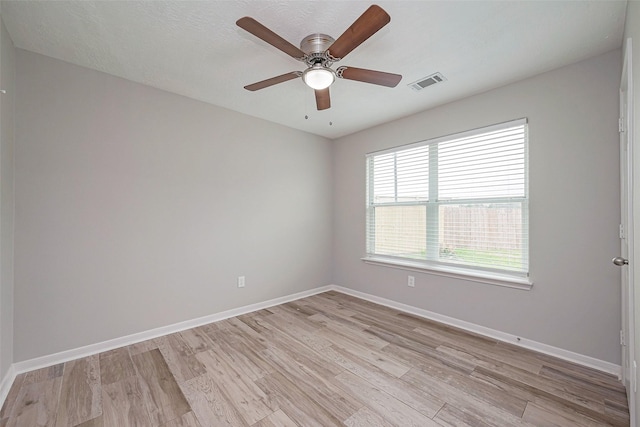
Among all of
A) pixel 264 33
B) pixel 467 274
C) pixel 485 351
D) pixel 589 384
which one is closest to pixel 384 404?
pixel 485 351

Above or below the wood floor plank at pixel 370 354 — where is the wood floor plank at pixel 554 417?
below

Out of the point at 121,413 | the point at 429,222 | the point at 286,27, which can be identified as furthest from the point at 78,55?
the point at 429,222

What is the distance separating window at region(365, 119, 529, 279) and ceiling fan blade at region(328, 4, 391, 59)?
74.3 inches

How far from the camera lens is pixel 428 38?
1.98 meters

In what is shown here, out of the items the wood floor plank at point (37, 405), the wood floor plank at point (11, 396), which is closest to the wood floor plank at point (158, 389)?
the wood floor plank at point (37, 405)

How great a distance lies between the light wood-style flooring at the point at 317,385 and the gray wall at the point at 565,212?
0.29m

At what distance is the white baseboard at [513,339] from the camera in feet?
6.95

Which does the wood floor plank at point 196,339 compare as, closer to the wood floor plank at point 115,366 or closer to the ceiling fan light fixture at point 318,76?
the wood floor plank at point 115,366

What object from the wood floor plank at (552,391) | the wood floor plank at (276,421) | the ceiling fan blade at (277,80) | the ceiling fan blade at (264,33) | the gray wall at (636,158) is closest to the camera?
the gray wall at (636,158)

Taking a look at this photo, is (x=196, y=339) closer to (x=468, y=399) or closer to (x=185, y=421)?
(x=185, y=421)

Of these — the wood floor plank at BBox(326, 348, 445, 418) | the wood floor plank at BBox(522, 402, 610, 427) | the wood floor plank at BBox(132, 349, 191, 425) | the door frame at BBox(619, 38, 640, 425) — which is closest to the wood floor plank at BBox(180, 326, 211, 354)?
the wood floor plank at BBox(132, 349, 191, 425)

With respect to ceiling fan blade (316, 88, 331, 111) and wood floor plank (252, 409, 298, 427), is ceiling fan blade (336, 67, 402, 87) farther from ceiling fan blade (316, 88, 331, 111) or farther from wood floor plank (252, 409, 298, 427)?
wood floor plank (252, 409, 298, 427)

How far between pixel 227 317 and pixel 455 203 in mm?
3000

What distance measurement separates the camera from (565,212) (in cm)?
231
